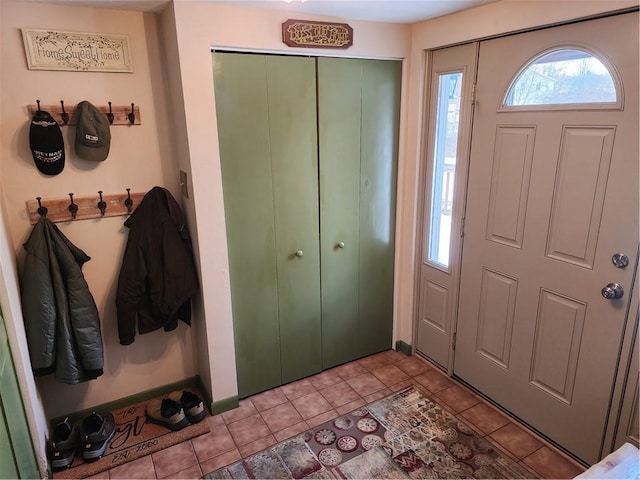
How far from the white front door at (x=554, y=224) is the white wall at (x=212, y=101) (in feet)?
2.97

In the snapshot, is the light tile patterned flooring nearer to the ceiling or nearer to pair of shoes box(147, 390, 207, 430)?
pair of shoes box(147, 390, 207, 430)

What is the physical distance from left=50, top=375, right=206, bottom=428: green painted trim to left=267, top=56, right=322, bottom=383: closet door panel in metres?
0.58

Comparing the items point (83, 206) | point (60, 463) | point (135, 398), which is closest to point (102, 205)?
point (83, 206)

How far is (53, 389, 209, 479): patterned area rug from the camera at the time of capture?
2.04 meters

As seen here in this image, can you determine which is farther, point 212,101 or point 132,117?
point 132,117

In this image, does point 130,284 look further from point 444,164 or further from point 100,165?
point 444,164

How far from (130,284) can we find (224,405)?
0.89 m

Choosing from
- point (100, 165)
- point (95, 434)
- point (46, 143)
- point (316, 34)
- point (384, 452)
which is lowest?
point (384, 452)

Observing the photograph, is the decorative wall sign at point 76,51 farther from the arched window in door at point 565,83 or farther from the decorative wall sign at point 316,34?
the arched window in door at point 565,83

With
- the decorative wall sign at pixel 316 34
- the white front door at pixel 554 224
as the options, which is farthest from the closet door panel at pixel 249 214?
the white front door at pixel 554 224

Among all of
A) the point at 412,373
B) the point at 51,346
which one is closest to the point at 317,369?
the point at 412,373

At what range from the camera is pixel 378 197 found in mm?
2686

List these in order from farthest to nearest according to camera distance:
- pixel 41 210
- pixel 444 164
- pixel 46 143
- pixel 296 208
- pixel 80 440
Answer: pixel 444 164 → pixel 296 208 → pixel 80 440 → pixel 41 210 → pixel 46 143

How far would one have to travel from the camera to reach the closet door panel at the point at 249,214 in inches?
83.0
